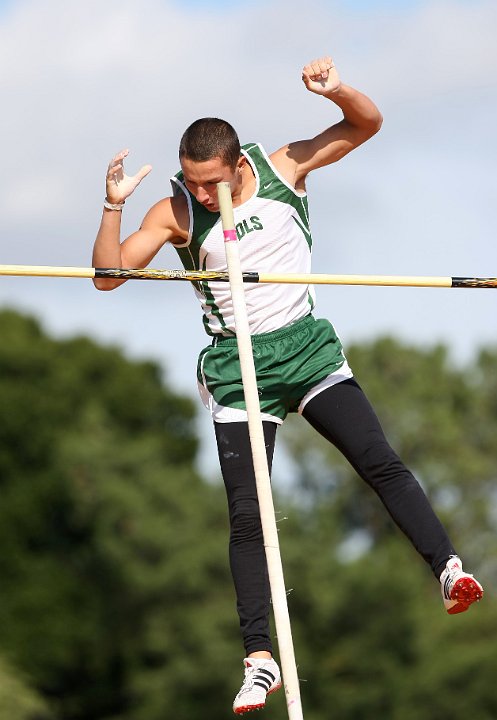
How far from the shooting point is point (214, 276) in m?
6.80

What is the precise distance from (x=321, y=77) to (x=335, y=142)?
388mm

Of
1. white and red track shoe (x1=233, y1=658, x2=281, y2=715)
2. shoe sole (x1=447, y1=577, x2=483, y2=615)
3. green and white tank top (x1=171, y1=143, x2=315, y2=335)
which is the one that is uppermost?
green and white tank top (x1=171, y1=143, x2=315, y2=335)

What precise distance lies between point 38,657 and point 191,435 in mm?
8239

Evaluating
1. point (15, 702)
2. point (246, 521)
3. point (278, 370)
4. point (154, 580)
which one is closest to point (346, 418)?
point (278, 370)

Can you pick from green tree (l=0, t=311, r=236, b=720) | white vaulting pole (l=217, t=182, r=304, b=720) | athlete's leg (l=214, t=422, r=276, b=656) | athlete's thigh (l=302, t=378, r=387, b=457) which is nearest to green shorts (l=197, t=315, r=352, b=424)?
athlete's thigh (l=302, t=378, r=387, b=457)

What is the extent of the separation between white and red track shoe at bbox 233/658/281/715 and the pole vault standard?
1.66 meters

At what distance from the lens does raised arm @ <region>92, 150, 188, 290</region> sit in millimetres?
6848

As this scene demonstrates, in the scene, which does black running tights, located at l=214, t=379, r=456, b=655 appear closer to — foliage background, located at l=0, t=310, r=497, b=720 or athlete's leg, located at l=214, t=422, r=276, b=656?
athlete's leg, located at l=214, t=422, r=276, b=656

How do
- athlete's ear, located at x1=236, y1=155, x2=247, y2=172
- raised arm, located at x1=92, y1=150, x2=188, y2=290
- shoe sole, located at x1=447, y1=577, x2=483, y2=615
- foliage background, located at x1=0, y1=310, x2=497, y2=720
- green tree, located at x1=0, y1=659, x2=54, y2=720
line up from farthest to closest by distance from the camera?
foliage background, located at x1=0, y1=310, x2=497, y2=720 < green tree, located at x1=0, y1=659, x2=54, y2=720 < athlete's ear, located at x1=236, y1=155, x2=247, y2=172 < raised arm, located at x1=92, y1=150, x2=188, y2=290 < shoe sole, located at x1=447, y1=577, x2=483, y2=615

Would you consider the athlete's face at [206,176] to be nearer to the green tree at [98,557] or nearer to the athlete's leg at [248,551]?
the athlete's leg at [248,551]

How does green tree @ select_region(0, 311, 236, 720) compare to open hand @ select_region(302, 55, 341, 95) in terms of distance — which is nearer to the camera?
open hand @ select_region(302, 55, 341, 95)

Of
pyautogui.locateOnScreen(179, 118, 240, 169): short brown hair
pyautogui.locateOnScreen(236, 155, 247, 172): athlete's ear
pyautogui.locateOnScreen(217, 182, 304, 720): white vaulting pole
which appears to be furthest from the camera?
pyautogui.locateOnScreen(236, 155, 247, 172): athlete's ear

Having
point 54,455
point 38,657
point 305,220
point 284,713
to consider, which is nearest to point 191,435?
point 54,455

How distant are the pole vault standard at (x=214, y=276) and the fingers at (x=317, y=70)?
86 cm
